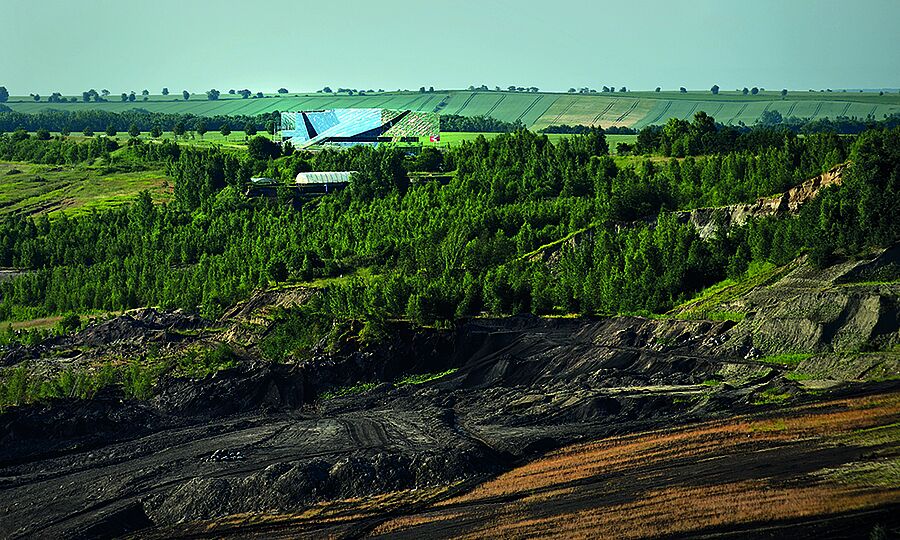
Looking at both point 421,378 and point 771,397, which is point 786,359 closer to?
point 771,397

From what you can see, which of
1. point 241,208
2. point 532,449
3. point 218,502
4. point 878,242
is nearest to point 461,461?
point 532,449

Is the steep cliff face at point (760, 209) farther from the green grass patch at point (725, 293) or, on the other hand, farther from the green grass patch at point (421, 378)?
the green grass patch at point (421, 378)

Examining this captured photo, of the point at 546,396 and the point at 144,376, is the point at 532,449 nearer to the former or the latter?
the point at 546,396

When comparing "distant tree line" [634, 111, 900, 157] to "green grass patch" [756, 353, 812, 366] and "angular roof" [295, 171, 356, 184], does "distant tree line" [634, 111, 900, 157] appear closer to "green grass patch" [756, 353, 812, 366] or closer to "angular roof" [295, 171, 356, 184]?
"angular roof" [295, 171, 356, 184]

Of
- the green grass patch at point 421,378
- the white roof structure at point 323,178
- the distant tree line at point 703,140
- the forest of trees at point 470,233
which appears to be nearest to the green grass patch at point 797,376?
the forest of trees at point 470,233

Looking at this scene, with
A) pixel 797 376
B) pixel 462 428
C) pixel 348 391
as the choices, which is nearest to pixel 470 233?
pixel 348 391

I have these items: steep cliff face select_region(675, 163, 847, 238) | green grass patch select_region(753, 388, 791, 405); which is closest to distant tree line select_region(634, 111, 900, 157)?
steep cliff face select_region(675, 163, 847, 238)

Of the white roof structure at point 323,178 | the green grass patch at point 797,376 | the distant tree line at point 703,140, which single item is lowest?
the green grass patch at point 797,376
